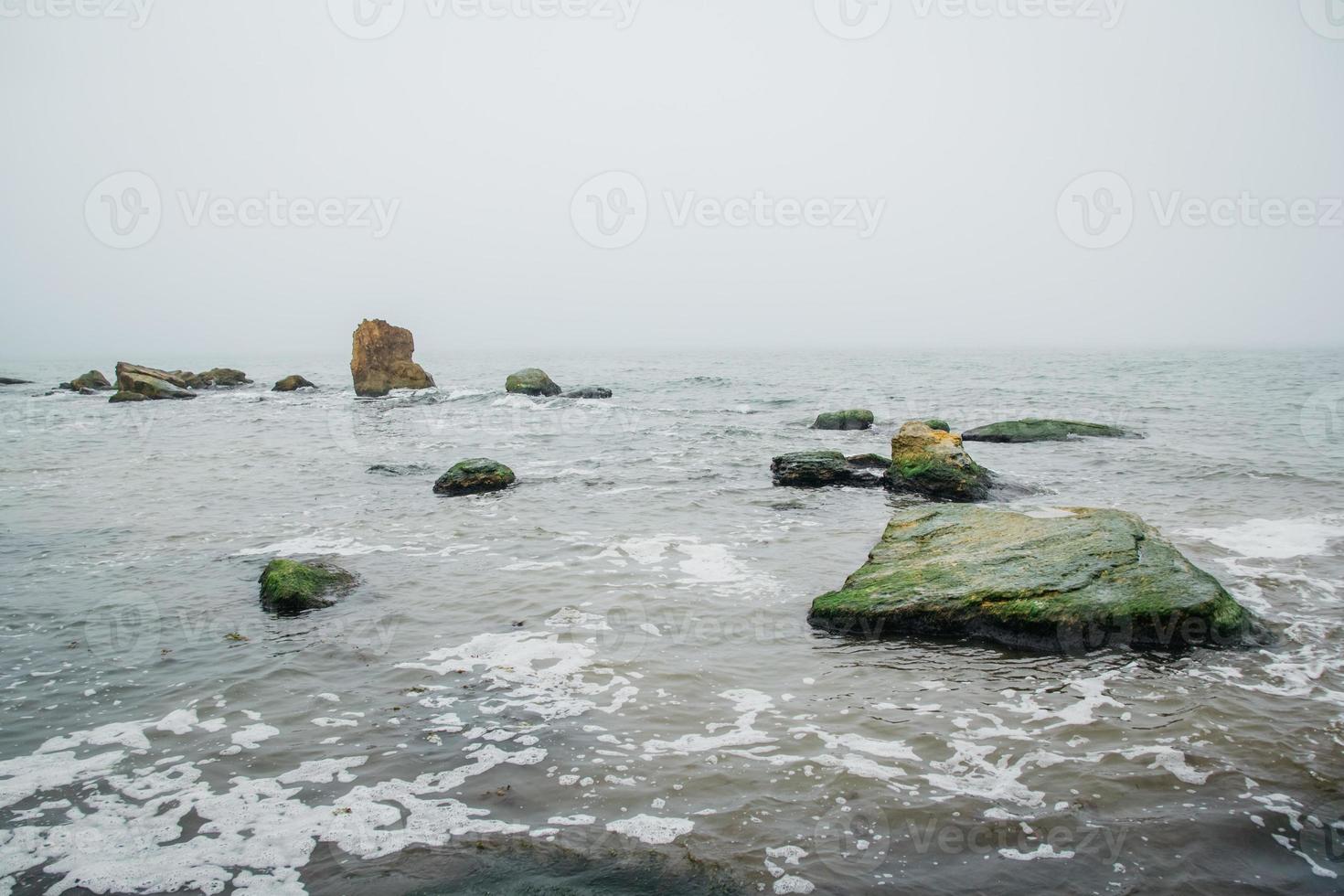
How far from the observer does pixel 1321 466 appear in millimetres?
16391

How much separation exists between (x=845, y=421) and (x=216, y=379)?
1951 inches

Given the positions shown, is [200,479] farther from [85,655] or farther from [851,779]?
[851,779]

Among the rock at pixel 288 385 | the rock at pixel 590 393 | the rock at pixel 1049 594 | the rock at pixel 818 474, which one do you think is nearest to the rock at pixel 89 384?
the rock at pixel 288 385

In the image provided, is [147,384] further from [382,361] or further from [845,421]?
[845,421]

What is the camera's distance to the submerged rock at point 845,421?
2536 centimetres

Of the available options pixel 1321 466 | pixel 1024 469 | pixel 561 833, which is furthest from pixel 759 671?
pixel 1321 466

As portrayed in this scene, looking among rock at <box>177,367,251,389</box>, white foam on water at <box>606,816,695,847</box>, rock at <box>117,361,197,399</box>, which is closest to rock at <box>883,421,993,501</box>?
white foam on water at <box>606,816,695,847</box>

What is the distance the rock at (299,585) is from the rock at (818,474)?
9.17 m

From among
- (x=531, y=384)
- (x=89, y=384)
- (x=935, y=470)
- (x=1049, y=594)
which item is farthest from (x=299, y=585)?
(x=89, y=384)

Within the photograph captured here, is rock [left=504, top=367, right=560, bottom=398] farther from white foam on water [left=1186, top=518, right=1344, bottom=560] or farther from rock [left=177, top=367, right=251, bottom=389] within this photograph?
white foam on water [left=1186, top=518, right=1344, bottom=560]

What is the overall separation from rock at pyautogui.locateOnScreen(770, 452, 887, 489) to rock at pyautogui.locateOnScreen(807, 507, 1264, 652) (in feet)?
20.7

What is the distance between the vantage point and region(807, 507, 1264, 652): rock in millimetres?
6871

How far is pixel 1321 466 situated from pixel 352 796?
20227mm

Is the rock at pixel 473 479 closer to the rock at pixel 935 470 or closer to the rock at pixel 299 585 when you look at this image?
the rock at pixel 299 585
